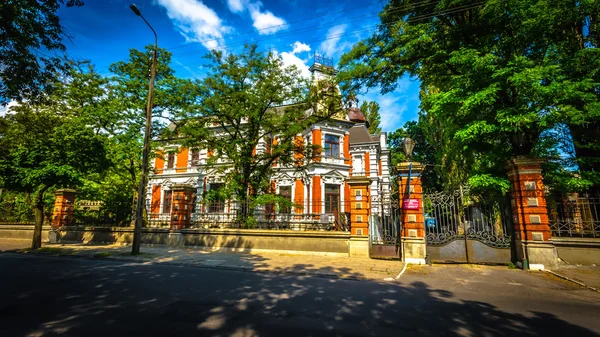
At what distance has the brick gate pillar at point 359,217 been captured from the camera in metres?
11.0

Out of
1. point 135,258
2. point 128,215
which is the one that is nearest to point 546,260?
point 135,258

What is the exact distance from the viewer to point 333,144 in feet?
78.6

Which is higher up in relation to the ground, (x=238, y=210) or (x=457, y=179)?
(x=457, y=179)

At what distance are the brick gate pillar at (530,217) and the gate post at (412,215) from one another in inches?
118

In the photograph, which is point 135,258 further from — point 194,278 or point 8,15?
point 8,15

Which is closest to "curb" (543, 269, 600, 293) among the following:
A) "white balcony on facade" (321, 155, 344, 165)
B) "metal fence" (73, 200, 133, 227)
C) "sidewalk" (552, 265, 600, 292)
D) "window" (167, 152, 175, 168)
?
"sidewalk" (552, 265, 600, 292)

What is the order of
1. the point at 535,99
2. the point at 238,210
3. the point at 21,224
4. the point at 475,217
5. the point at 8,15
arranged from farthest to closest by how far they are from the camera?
the point at 21,224 < the point at 238,210 < the point at 475,217 < the point at 535,99 < the point at 8,15

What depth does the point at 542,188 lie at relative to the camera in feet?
29.5

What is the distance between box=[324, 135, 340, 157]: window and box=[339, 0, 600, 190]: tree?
10.3 m

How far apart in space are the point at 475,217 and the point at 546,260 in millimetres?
2282

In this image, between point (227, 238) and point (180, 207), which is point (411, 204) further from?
point (180, 207)

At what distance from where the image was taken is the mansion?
1541cm

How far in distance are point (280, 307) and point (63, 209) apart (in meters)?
19.4

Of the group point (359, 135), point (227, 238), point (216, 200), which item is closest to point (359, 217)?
point (227, 238)
